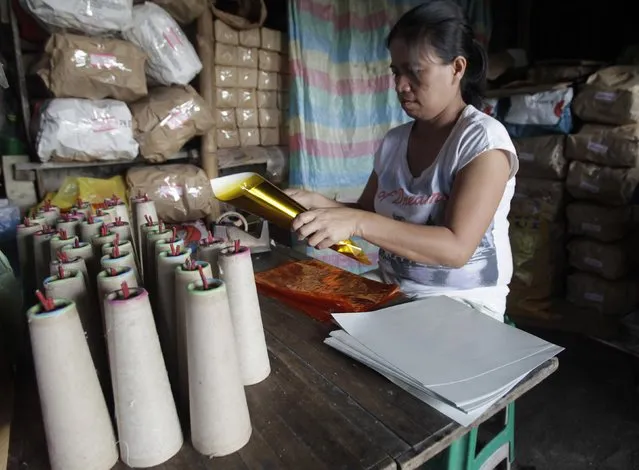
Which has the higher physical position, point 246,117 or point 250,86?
point 250,86

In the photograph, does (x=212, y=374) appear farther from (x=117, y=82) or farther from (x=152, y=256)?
(x=117, y=82)

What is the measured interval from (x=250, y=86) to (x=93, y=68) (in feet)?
2.71

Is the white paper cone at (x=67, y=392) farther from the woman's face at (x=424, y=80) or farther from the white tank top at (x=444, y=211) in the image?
the woman's face at (x=424, y=80)

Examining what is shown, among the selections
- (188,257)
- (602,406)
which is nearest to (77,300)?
(188,257)

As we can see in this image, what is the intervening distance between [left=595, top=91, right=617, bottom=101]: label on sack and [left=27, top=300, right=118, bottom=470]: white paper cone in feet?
8.71

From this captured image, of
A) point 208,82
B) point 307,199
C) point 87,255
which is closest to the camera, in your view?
point 87,255

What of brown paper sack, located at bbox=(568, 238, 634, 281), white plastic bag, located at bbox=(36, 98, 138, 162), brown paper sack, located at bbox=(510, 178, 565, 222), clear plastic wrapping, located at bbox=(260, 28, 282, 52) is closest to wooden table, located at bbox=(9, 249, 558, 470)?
white plastic bag, located at bbox=(36, 98, 138, 162)

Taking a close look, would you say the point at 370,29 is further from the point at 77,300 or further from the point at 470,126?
the point at 77,300

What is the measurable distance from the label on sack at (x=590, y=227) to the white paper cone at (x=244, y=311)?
2370 millimetres

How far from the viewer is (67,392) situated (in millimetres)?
562

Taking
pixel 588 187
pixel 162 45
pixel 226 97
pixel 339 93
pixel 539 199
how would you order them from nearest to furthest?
1. pixel 162 45
2. pixel 226 97
3. pixel 588 187
4. pixel 339 93
5. pixel 539 199

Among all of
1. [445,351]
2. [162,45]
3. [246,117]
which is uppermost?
[162,45]

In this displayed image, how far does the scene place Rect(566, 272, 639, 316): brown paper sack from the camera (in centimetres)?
248

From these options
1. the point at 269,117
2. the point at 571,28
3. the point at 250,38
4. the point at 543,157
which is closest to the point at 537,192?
the point at 543,157
